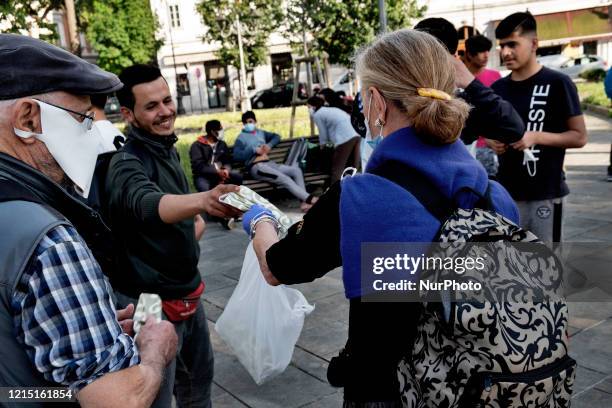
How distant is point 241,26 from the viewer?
111 ft

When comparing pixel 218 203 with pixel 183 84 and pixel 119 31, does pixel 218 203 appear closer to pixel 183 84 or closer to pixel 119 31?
pixel 119 31

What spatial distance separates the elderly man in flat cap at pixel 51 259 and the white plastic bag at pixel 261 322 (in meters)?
1.77

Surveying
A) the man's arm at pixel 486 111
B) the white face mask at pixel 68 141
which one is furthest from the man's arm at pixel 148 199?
the man's arm at pixel 486 111

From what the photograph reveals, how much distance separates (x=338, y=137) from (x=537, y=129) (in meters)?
5.89

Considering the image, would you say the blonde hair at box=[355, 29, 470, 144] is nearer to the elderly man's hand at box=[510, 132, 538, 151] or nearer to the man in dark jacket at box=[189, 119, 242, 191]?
the elderly man's hand at box=[510, 132, 538, 151]

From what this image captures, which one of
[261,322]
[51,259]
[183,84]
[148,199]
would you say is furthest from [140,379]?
[183,84]

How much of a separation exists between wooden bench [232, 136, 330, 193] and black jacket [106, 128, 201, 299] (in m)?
6.22

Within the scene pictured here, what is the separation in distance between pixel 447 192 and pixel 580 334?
9.75ft

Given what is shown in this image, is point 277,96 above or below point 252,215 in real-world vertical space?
below

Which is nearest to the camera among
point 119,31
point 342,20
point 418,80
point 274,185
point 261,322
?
point 418,80

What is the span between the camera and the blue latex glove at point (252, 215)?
6.78 ft

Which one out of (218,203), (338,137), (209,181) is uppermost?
(218,203)

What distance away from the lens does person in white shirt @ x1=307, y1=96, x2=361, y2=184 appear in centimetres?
958

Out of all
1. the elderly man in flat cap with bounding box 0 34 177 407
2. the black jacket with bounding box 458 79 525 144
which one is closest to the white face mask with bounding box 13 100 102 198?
the elderly man in flat cap with bounding box 0 34 177 407
